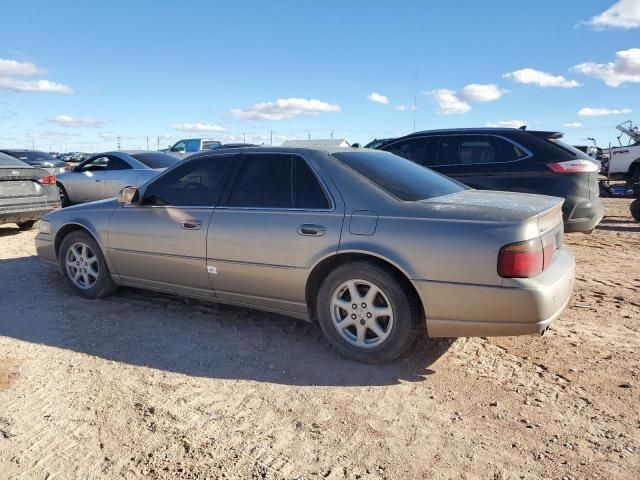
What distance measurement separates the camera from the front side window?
4250 millimetres

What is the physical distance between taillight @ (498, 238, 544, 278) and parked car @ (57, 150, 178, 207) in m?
8.51

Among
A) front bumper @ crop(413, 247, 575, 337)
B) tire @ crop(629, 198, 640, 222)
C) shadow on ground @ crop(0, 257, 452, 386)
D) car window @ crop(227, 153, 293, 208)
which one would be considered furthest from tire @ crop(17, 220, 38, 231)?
tire @ crop(629, 198, 640, 222)

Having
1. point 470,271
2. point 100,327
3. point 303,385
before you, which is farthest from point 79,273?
point 470,271

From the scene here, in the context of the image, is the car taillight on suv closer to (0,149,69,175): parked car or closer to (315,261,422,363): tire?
(315,261,422,363): tire

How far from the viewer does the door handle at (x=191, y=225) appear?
13.6ft

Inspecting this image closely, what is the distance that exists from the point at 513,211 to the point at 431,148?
4.14 m

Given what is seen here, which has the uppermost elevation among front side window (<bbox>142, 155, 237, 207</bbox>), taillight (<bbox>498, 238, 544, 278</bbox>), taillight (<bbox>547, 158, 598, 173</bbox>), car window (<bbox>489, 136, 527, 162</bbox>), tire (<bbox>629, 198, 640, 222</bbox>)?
car window (<bbox>489, 136, 527, 162</bbox>)

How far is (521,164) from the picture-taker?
629cm

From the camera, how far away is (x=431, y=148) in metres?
7.14

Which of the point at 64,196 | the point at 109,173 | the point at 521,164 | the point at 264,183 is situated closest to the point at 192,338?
the point at 264,183

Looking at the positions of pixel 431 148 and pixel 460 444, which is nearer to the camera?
pixel 460 444

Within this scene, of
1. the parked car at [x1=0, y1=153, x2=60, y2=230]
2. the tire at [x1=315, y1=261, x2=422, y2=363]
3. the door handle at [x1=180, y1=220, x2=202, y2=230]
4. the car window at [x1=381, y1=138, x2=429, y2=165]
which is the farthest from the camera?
the parked car at [x1=0, y1=153, x2=60, y2=230]

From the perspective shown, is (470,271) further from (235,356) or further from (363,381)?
(235,356)

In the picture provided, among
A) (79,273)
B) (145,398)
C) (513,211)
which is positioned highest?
(513,211)
